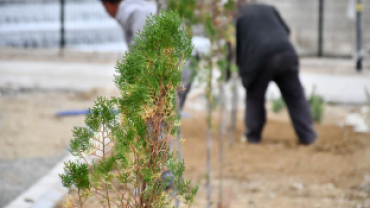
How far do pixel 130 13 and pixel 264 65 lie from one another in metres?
1.70

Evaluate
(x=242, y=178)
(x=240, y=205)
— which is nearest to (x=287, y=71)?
(x=242, y=178)

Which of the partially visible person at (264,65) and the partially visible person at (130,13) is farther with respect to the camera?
the partially visible person at (264,65)

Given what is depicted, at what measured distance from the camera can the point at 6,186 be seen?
3.52 metres

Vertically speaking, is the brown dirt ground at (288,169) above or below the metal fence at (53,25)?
above

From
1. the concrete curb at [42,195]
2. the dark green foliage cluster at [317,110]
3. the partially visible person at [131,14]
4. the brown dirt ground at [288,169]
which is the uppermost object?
the partially visible person at [131,14]

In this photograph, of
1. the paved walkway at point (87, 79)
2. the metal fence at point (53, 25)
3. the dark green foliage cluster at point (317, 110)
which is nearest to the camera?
the dark green foliage cluster at point (317, 110)

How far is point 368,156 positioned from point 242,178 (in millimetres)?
1291

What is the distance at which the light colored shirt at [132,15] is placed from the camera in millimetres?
3467

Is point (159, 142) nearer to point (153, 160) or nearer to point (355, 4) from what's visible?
point (153, 160)

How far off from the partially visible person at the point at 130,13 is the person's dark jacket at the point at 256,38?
137 cm

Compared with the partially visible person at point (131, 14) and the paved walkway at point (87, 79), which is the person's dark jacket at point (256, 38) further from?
the paved walkway at point (87, 79)

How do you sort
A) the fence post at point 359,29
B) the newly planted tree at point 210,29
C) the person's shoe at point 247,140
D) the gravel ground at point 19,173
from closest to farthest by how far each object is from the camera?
the newly planted tree at point 210,29 < the gravel ground at point 19,173 < the person's shoe at point 247,140 < the fence post at point 359,29

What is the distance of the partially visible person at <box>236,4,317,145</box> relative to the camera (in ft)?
15.5

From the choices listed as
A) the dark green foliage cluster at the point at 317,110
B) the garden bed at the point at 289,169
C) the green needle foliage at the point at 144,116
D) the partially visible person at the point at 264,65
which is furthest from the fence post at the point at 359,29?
the green needle foliage at the point at 144,116
